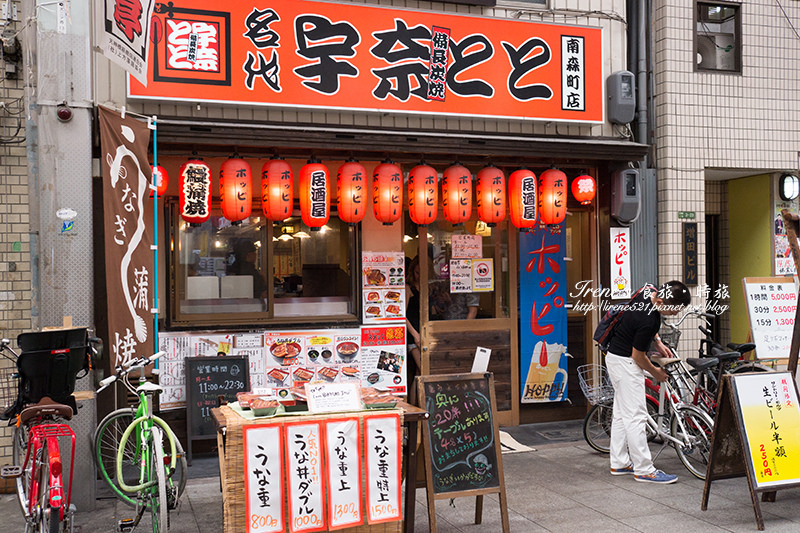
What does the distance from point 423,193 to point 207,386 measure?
11.8 ft

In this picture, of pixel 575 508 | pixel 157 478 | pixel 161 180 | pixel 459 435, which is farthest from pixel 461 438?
pixel 161 180

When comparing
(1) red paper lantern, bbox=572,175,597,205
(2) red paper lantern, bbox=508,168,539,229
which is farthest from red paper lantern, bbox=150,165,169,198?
(1) red paper lantern, bbox=572,175,597,205

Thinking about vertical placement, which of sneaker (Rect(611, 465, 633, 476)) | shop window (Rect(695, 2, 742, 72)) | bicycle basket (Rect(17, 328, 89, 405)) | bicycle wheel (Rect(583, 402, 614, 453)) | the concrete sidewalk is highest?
shop window (Rect(695, 2, 742, 72))

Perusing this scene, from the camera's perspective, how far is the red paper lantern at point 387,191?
28.9ft

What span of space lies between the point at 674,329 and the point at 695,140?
2.85m

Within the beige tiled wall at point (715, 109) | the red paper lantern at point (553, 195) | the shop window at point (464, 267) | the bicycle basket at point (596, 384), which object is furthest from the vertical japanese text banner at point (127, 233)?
the beige tiled wall at point (715, 109)

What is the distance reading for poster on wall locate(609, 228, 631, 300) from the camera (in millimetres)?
10375

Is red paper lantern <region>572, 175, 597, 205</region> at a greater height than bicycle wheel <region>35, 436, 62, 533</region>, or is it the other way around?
red paper lantern <region>572, 175, 597, 205</region>

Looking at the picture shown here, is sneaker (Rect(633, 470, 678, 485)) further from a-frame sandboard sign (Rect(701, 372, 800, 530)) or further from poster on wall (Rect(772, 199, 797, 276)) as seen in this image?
poster on wall (Rect(772, 199, 797, 276))

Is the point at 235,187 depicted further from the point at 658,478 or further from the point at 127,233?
the point at 658,478

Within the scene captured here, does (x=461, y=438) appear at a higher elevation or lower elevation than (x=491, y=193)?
lower

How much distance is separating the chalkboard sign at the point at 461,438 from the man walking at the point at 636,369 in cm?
217

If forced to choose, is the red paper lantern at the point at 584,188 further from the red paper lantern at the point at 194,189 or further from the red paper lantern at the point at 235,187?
the red paper lantern at the point at 194,189

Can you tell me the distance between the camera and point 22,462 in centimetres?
698
